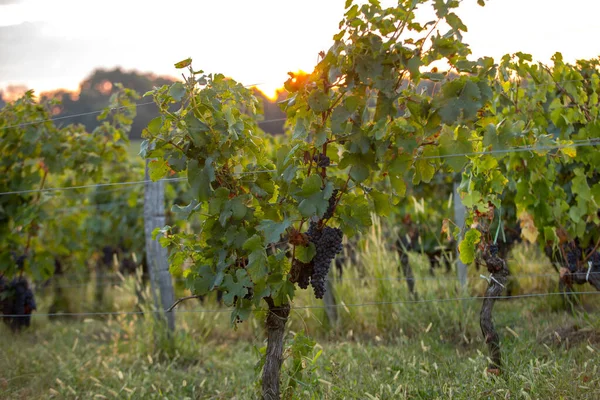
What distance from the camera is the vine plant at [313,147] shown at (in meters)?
2.38

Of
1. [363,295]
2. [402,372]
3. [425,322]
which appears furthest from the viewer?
[363,295]

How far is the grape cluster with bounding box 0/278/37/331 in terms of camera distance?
5500mm

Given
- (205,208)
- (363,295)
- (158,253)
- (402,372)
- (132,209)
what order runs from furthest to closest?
(132,209), (363,295), (158,253), (402,372), (205,208)

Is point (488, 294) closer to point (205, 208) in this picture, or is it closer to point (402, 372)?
point (402, 372)

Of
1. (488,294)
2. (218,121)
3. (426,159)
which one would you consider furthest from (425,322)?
(218,121)

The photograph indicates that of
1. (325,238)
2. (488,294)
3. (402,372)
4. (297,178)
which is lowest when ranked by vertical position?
(402,372)

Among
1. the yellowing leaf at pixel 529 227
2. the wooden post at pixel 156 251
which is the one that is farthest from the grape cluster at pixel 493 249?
the wooden post at pixel 156 251

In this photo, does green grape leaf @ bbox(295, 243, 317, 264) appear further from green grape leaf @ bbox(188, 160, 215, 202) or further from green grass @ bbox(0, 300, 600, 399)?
green grass @ bbox(0, 300, 600, 399)

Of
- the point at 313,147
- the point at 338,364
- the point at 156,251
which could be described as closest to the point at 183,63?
the point at 313,147

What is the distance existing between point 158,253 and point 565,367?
2.78 m

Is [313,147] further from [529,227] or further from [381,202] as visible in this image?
[529,227]

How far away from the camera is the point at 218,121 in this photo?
2.55 m

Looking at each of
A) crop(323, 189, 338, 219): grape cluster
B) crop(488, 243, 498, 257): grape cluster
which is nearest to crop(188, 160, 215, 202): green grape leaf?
crop(323, 189, 338, 219): grape cluster

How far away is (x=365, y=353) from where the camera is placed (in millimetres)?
3781
